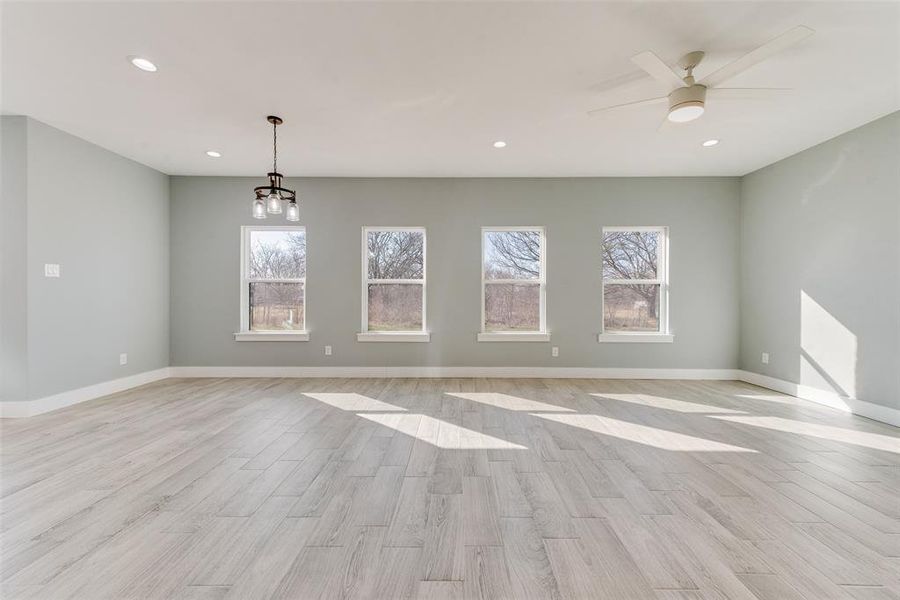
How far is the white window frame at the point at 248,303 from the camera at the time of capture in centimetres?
512

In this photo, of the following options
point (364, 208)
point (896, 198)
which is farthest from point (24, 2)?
point (896, 198)

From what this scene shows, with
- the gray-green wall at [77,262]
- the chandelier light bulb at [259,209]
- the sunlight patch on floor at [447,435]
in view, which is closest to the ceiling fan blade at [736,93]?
the sunlight patch on floor at [447,435]

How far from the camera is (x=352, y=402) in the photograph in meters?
3.89

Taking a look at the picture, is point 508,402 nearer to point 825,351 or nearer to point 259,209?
point 259,209

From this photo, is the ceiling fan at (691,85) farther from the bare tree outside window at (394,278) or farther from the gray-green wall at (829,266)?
the bare tree outside window at (394,278)

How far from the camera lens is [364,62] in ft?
8.33

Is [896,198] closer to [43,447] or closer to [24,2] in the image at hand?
[24,2]

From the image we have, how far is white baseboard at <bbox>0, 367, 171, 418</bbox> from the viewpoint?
3.41 meters

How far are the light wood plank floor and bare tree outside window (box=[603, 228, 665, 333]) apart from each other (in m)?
1.81

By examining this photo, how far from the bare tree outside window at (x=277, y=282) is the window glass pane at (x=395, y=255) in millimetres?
989

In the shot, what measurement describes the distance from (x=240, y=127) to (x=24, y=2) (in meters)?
1.55

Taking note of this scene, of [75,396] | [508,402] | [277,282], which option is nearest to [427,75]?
[508,402]

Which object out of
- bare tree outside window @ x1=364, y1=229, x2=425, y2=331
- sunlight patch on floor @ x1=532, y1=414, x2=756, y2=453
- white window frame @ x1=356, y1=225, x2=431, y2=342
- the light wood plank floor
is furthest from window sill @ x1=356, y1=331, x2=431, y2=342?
sunlight patch on floor @ x1=532, y1=414, x2=756, y2=453

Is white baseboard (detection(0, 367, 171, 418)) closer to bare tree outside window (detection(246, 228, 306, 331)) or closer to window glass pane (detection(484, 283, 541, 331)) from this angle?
bare tree outside window (detection(246, 228, 306, 331))
